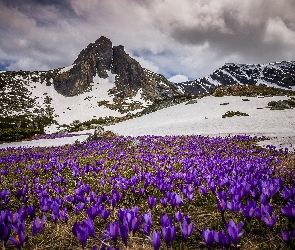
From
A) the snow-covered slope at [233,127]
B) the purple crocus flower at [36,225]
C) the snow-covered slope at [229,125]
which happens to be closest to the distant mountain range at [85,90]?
the snow-covered slope at [229,125]

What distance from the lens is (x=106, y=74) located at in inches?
7062

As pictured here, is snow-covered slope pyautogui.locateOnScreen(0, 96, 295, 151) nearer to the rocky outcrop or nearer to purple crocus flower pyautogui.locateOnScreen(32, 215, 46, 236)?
purple crocus flower pyautogui.locateOnScreen(32, 215, 46, 236)

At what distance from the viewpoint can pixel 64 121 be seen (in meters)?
113

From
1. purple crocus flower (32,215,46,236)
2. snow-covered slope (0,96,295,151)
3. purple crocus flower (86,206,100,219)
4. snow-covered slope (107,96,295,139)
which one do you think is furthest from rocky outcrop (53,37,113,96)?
purple crocus flower (32,215,46,236)

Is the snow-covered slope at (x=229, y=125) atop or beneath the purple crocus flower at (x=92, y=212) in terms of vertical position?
atop

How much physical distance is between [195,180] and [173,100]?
54790 millimetres

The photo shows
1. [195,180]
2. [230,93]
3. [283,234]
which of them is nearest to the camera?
[283,234]

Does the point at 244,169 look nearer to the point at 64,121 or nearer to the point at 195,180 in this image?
the point at 195,180

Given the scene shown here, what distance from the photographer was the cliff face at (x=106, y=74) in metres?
160

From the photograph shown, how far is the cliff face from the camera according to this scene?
160 meters

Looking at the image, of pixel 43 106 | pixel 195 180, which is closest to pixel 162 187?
pixel 195 180

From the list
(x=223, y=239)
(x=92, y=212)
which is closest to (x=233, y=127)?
(x=92, y=212)

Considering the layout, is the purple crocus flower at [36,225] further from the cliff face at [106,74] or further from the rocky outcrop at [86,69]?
the rocky outcrop at [86,69]

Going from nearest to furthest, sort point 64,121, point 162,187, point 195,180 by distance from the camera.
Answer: point 162,187 → point 195,180 → point 64,121
